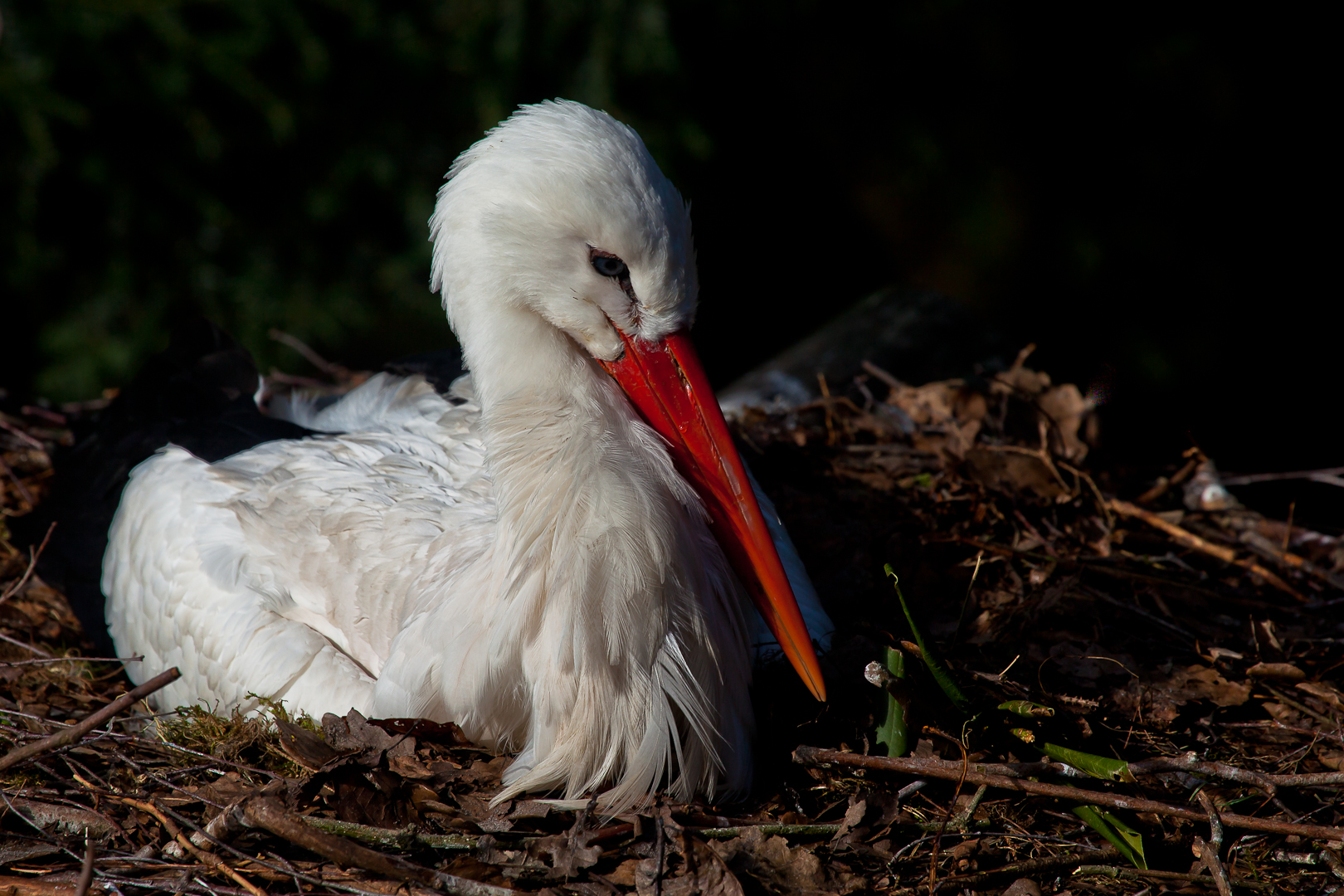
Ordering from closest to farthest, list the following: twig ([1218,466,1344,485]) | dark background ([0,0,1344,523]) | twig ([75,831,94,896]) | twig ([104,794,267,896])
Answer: twig ([75,831,94,896]) < twig ([104,794,267,896]) < twig ([1218,466,1344,485]) < dark background ([0,0,1344,523])

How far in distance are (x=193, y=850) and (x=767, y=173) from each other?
→ 226 inches

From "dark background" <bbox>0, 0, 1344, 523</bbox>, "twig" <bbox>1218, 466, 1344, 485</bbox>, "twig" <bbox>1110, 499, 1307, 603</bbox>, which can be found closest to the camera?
"twig" <bbox>1110, 499, 1307, 603</bbox>

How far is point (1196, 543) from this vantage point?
10.2ft

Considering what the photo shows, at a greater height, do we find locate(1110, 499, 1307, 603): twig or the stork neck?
the stork neck

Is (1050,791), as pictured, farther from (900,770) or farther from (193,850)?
(193,850)

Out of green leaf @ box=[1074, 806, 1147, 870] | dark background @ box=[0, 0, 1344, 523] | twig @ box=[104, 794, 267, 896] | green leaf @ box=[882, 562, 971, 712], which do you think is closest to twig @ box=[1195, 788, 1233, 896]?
green leaf @ box=[1074, 806, 1147, 870]

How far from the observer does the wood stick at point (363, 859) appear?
1.85 m

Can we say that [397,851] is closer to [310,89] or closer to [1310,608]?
[1310,608]

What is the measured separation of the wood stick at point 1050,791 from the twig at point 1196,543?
115 cm

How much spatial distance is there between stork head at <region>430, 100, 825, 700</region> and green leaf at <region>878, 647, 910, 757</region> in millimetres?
149

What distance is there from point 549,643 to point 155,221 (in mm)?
4261

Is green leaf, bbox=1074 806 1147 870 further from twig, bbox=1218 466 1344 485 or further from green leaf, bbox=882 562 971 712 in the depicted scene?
twig, bbox=1218 466 1344 485

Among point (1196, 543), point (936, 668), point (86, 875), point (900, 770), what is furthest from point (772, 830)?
point (1196, 543)

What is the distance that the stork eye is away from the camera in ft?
6.91
